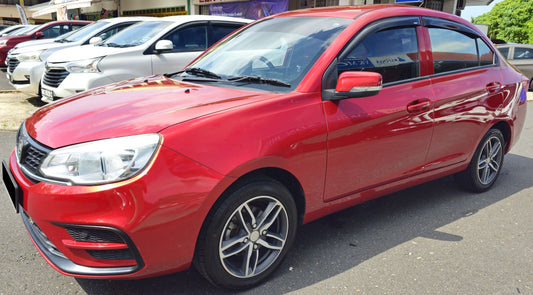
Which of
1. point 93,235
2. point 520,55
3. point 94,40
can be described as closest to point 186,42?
point 94,40

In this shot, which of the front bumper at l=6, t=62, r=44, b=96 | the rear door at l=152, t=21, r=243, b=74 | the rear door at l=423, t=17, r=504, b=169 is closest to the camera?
the rear door at l=423, t=17, r=504, b=169

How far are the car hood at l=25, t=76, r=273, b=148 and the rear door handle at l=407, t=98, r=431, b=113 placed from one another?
3.91 feet

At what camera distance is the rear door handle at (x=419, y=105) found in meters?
3.25

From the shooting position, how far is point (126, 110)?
2518mm

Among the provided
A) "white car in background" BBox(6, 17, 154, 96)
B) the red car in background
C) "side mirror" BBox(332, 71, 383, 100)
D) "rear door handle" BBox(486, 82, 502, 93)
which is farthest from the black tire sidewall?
the red car in background

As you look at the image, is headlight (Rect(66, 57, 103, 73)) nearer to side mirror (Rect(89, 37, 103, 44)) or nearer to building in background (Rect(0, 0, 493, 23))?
side mirror (Rect(89, 37, 103, 44))

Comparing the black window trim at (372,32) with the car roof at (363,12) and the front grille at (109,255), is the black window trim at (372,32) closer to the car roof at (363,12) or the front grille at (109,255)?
the car roof at (363,12)

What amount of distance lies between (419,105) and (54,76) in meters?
5.96

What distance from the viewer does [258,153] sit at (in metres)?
2.40

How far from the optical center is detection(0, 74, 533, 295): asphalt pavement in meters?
2.64

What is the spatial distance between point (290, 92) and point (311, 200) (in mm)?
713

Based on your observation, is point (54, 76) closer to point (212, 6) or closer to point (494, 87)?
point (494, 87)

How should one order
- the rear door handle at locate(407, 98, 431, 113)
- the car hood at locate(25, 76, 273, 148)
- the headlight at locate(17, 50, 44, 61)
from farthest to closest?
the headlight at locate(17, 50, 44, 61) → the rear door handle at locate(407, 98, 431, 113) → the car hood at locate(25, 76, 273, 148)

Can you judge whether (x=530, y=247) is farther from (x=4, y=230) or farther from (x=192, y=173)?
(x=4, y=230)
